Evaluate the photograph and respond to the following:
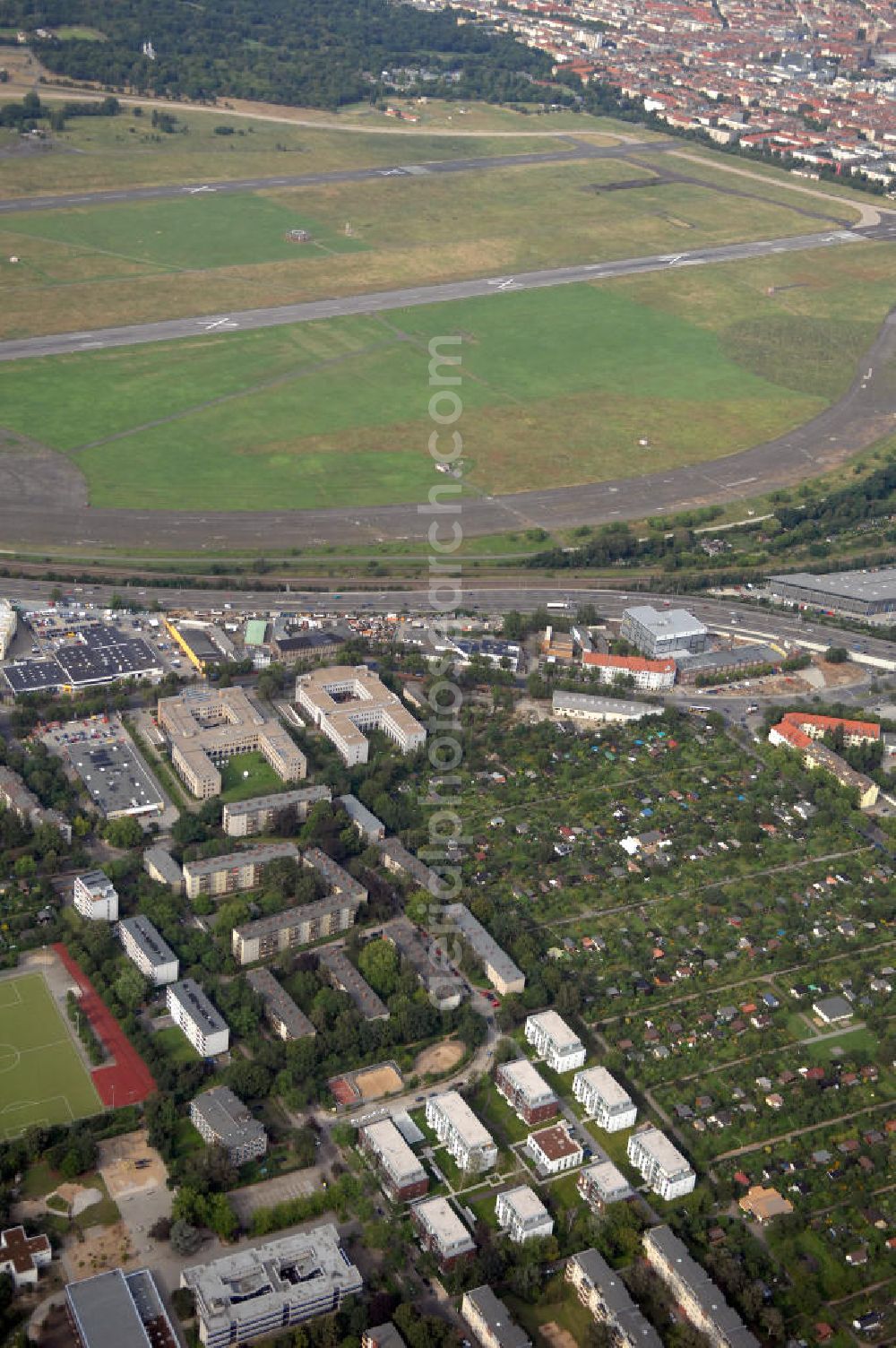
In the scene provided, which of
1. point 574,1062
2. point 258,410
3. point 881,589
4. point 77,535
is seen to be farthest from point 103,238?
point 574,1062

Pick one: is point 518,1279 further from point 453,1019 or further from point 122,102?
point 122,102

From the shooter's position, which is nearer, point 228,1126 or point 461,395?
point 228,1126

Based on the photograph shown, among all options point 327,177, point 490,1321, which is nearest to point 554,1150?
point 490,1321

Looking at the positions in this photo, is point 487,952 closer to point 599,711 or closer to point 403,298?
point 599,711

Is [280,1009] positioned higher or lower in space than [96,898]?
A: lower

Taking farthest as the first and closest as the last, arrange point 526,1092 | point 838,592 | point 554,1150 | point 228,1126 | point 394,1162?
point 838,592
point 526,1092
point 554,1150
point 228,1126
point 394,1162

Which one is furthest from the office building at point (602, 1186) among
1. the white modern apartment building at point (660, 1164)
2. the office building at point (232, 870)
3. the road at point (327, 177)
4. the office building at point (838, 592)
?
the road at point (327, 177)
